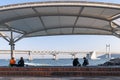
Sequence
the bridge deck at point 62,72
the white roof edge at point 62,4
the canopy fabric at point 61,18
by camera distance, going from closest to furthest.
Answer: the bridge deck at point 62,72 → the white roof edge at point 62,4 → the canopy fabric at point 61,18

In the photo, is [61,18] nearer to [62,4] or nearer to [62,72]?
[62,4]

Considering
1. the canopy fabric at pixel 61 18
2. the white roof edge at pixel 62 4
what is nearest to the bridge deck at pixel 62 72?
the white roof edge at pixel 62 4

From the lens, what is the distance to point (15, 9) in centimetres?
2930

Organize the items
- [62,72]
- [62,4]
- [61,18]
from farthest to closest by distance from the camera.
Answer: [61,18] < [62,4] < [62,72]

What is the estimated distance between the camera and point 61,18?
36906mm

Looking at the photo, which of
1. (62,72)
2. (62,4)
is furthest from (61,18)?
(62,72)

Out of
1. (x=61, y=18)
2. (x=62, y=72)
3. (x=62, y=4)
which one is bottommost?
(x=62, y=72)

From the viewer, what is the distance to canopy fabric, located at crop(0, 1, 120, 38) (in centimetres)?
2903

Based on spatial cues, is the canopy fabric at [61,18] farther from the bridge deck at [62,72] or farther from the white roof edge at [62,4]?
the bridge deck at [62,72]

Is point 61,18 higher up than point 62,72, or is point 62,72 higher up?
point 61,18

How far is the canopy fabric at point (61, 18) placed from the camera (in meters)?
29.0

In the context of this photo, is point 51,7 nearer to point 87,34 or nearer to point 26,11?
point 26,11

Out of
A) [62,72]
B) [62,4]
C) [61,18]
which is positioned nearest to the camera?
[62,72]

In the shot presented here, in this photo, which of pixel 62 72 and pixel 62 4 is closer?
pixel 62 72
